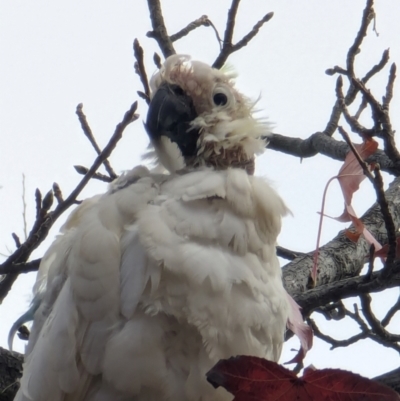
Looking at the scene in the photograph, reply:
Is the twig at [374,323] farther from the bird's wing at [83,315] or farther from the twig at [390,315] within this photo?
the bird's wing at [83,315]

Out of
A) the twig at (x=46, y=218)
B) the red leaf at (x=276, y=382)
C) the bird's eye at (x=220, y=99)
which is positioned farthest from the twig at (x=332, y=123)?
the red leaf at (x=276, y=382)

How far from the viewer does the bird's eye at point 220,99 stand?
2553 mm

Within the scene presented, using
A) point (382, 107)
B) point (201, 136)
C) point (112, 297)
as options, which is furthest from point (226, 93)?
point (112, 297)

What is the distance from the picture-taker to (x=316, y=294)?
2424 millimetres

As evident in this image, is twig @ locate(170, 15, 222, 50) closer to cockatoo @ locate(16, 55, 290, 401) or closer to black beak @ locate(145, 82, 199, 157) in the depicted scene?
black beak @ locate(145, 82, 199, 157)

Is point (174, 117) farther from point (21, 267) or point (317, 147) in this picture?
point (317, 147)

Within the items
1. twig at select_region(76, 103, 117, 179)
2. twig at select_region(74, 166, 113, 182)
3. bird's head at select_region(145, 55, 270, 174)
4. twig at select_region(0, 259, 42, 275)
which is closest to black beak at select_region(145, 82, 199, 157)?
bird's head at select_region(145, 55, 270, 174)

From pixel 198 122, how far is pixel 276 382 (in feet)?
3.63

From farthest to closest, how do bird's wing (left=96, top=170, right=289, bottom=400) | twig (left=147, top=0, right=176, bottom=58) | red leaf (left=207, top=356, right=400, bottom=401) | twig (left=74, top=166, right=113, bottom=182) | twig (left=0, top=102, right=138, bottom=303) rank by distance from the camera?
twig (left=147, top=0, right=176, bottom=58)
twig (left=74, top=166, right=113, bottom=182)
twig (left=0, top=102, right=138, bottom=303)
bird's wing (left=96, top=170, right=289, bottom=400)
red leaf (left=207, top=356, right=400, bottom=401)

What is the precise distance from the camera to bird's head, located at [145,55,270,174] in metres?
2.45

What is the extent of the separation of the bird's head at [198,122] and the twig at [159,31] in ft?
2.01

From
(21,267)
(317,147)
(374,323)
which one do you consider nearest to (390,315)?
(374,323)

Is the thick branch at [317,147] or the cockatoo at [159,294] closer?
the cockatoo at [159,294]

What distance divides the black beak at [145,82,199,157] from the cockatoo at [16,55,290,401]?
0.26 metres
